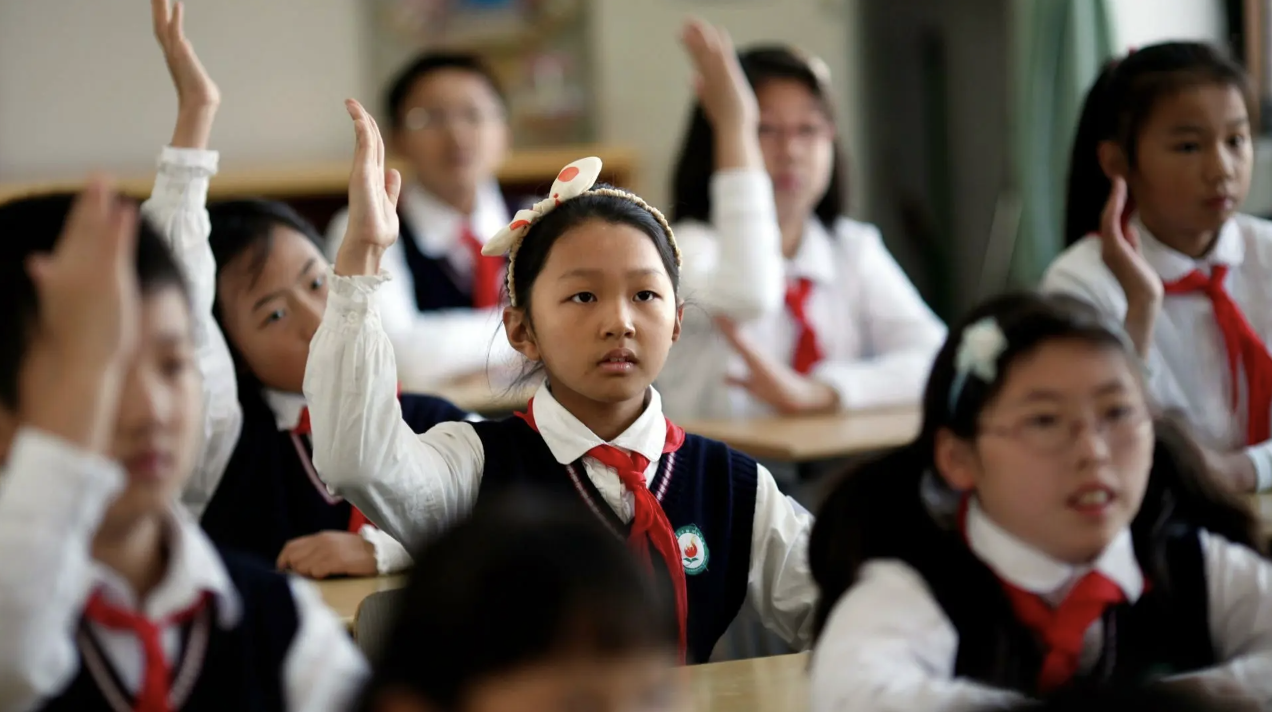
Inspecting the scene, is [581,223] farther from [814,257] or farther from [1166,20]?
[1166,20]

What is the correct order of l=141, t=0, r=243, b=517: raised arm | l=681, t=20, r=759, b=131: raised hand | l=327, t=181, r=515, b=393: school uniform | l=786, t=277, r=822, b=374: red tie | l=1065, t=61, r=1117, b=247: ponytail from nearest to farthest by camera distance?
l=141, t=0, r=243, b=517: raised arm < l=1065, t=61, r=1117, b=247: ponytail < l=681, t=20, r=759, b=131: raised hand < l=786, t=277, r=822, b=374: red tie < l=327, t=181, r=515, b=393: school uniform

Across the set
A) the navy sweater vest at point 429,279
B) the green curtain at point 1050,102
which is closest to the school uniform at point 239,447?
the navy sweater vest at point 429,279

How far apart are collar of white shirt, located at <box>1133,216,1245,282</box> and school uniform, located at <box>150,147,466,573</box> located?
1.19 metres

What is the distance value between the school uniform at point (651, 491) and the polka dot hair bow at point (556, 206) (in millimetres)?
200

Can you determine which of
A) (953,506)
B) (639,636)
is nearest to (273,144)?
(953,506)

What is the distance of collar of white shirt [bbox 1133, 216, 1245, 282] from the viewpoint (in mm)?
2320

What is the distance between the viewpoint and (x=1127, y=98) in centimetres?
232

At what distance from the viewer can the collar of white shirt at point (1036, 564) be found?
1322 mm

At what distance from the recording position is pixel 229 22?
5.65 meters

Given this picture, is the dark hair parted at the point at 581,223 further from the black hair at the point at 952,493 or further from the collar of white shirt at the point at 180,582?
the collar of white shirt at the point at 180,582

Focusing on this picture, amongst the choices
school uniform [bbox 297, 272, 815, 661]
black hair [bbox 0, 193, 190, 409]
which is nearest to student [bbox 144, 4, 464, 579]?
school uniform [bbox 297, 272, 815, 661]

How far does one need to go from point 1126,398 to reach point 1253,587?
0.25 meters

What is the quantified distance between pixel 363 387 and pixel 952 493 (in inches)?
26.8

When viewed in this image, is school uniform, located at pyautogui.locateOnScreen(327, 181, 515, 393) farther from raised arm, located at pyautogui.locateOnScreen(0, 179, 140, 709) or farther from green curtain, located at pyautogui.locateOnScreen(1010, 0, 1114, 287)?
raised arm, located at pyautogui.locateOnScreen(0, 179, 140, 709)
